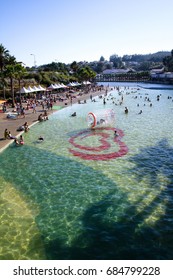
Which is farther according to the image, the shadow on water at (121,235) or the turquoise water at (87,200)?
the turquoise water at (87,200)

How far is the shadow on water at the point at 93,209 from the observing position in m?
12.6

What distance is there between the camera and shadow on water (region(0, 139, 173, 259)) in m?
12.6

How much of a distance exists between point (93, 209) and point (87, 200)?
1188 millimetres

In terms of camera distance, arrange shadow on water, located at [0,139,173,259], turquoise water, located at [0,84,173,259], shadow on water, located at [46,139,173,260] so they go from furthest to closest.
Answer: turquoise water, located at [0,84,173,259] → shadow on water, located at [0,139,173,259] → shadow on water, located at [46,139,173,260]

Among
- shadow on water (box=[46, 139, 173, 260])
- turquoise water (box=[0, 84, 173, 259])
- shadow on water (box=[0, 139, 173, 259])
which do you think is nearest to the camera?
shadow on water (box=[46, 139, 173, 260])

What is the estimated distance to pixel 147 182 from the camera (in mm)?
19578

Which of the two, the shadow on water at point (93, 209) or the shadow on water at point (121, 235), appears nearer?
the shadow on water at point (121, 235)

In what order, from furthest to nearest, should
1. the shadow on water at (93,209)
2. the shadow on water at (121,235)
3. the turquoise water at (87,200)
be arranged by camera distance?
the turquoise water at (87,200)
the shadow on water at (93,209)
the shadow on water at (121,235)

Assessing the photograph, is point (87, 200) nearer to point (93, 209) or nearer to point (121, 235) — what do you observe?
point (93, 209)

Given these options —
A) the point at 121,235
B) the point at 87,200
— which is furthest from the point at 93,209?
the point at 121,235

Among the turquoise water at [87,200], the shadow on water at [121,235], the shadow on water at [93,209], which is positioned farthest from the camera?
the turquoise water at [87,200]

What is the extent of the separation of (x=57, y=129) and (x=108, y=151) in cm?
1294
